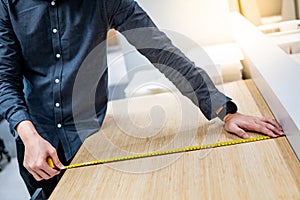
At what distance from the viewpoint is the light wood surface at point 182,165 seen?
0.74 meters

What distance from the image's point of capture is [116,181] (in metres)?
0.84

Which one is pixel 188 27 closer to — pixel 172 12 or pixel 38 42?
pixel 172 12

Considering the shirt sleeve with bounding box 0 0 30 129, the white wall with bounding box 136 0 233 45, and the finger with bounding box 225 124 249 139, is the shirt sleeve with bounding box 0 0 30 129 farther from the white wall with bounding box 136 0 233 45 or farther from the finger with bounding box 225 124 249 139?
the white wall with bounding box 136 0 233 45

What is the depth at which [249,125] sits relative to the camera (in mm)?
947

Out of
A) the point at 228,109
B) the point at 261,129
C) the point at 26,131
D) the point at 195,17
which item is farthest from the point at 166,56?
the point at 195,17

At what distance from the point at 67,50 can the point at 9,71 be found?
0.17 metres

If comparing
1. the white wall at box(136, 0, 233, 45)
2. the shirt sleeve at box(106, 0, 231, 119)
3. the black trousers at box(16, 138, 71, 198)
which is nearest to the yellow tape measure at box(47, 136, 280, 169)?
the shirt sleeve at box(106, 0, 231, 119)

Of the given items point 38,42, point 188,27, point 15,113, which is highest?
point 38,42

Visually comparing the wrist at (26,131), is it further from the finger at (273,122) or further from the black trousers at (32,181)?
the finger at (273,122)

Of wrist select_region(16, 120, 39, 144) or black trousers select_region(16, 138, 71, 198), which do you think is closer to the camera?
wrist select_region(16, 120, 39, 144)

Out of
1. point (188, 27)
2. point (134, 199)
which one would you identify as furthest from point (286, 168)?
point (188, 27)

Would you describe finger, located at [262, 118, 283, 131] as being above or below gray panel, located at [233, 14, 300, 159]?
below

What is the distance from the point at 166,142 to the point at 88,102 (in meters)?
0.29

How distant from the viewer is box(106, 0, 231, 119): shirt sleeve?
101 centimetres
